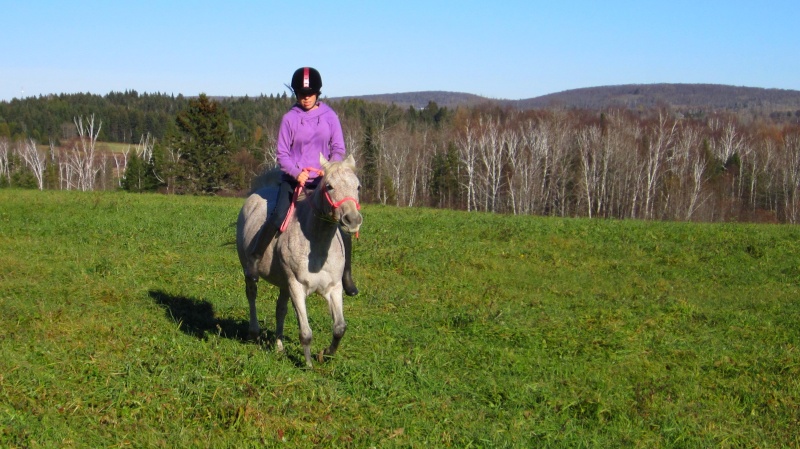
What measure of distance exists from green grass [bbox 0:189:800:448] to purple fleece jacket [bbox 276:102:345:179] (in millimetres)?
2122

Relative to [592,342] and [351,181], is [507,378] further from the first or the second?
[351,181]

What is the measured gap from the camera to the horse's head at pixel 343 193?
642cm

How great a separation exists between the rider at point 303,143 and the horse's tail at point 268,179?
0.77 m

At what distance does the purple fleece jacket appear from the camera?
7.81 metres

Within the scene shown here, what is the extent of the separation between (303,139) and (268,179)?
A: 1.37 metres

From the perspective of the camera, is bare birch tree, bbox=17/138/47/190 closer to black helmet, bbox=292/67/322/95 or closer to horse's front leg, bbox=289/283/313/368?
black helmet, bbox=292/67/322/95

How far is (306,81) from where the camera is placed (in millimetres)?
7781

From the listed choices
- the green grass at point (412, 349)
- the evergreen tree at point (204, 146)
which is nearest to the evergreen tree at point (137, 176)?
the evergreen tree at point (204, 146)

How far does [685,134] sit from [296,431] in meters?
71.4

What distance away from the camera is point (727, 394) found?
25.7ft

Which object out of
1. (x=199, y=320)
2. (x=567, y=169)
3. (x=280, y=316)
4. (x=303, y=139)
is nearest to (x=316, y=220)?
(x=303, y=139)

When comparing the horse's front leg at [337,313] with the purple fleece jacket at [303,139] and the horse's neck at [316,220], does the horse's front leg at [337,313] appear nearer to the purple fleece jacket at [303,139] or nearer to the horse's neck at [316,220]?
the horse's neck at [316,220]

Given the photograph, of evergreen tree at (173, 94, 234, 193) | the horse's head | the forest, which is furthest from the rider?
the forest

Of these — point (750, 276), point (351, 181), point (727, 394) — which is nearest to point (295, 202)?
point (351, 181)
